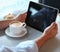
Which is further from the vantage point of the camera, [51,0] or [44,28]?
[51,0]

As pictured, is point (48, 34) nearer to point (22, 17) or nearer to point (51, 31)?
point (51, 31)

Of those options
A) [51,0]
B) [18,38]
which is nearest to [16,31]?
[18,38]

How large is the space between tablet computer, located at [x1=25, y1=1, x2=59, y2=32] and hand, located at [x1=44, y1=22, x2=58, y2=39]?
0.13 ft

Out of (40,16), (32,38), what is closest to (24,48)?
(32,38)

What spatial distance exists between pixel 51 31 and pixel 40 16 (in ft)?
0.46

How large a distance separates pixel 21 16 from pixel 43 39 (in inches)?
11.7

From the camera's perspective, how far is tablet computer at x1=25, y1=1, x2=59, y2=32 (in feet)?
3.23

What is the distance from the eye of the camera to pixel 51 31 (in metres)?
0.97

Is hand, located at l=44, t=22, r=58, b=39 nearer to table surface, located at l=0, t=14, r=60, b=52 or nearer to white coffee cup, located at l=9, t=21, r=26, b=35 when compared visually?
table surface, located at l=0, t=14, r=60, b=52

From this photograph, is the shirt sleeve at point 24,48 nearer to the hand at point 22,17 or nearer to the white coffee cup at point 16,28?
the white coffee cup at point 16,28

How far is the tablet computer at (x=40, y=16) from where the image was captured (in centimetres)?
98

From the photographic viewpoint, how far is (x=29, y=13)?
1106 mm

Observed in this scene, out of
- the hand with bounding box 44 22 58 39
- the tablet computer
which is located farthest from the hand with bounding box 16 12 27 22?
the hand with bounding box 44 22 58 39

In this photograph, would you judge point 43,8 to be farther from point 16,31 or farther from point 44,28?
point 16,31
